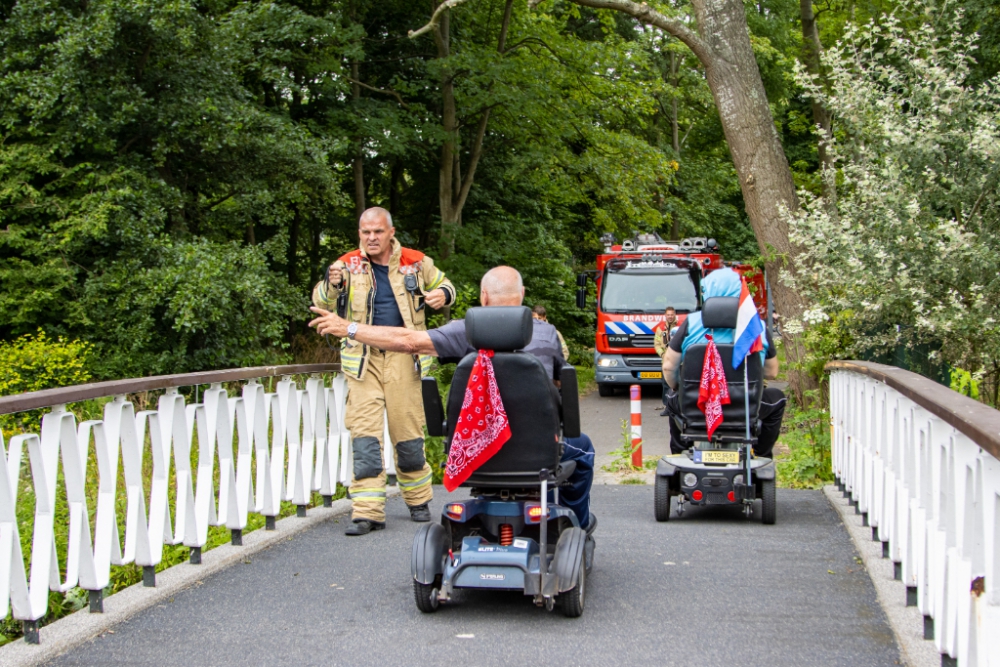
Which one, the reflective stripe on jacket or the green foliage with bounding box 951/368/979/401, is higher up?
the reflective stripe on jacket

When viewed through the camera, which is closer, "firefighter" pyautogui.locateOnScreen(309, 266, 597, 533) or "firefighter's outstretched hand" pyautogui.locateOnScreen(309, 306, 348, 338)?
"firefighter" pyautogui.locateOnScreen(309, 266, 597, 533)

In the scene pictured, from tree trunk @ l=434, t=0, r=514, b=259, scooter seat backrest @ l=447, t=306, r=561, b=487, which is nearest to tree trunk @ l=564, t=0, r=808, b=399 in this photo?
tree trunk @ l=434, t=0, r=514, b=259

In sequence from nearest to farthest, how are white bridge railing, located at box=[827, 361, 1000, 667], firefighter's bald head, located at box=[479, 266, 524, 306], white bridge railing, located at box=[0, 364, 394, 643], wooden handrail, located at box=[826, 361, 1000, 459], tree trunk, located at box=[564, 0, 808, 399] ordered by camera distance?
wooden handrail, located at box=[826, 361, 1000, 459] → white bridge railing, located at box=[827, 361, 1000, 667] → white bridge railing, located at box=[0, 364, 394, 643] → firefighter's bald head, located at box=[479, 266, 524, 306] → tree trunk, located at box=[564, 0, 808, 399]

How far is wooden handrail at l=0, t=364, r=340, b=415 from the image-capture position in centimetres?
469

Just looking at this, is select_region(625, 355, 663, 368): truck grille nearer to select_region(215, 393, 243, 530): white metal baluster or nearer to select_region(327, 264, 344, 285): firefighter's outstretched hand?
select_region(327, 264, 344, 285): firefighter's outstretched hand

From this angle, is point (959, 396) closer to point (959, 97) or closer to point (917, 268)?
point (917, 268)

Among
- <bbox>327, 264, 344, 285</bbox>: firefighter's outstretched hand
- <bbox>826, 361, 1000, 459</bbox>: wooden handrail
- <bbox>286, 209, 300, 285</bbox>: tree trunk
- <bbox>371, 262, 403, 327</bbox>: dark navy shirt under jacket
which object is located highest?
<bbox>286, 209, 300, 285</bbox>: tree trunk

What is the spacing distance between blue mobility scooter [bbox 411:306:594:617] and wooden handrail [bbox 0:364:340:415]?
150 cm

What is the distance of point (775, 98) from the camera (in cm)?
3238

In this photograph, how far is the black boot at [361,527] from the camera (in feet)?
24.3

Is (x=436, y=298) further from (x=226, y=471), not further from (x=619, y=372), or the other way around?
(x=619, y=372)

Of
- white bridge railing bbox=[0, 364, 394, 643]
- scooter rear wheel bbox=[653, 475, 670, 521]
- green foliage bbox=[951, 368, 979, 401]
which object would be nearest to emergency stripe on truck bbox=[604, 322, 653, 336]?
green foliage bbox=[951, 368, 979, 401]

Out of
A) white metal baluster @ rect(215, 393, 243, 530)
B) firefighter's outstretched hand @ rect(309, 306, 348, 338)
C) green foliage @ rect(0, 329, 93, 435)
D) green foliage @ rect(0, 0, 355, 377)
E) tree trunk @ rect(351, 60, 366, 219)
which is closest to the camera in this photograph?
firefighter's outstretched hand @ rect(309, 306, 348, 338)

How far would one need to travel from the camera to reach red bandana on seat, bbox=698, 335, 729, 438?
308 inches
